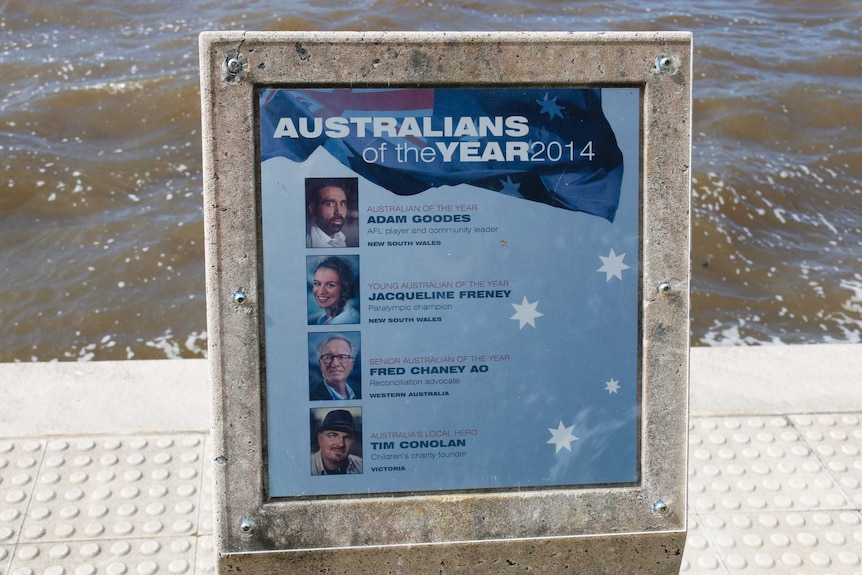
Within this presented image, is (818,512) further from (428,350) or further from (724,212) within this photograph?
(724,212)

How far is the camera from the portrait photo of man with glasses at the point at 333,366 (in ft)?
7.39

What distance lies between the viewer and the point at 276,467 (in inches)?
90.0

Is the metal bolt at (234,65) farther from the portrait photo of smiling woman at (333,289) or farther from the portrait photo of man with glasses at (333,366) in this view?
the portrait photo of man with glasses at (333,366)

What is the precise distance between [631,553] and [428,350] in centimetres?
72

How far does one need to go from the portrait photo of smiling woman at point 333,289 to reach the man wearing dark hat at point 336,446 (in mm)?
223

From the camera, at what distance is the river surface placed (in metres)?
5.62

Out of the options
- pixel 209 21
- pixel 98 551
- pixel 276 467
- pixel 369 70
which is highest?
pixel 209 21

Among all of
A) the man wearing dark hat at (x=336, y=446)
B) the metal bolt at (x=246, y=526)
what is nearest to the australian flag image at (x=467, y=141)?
the man wearing dark hat at (x=336, y=446)

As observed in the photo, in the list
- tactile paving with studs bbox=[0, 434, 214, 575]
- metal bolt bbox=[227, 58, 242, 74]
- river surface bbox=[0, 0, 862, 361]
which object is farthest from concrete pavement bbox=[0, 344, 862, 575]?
river surface bbox=[0, 0, 862, 361]

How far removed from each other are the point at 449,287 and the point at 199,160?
17.8ft

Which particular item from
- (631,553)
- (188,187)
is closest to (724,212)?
(188,187)

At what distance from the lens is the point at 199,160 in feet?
23.9

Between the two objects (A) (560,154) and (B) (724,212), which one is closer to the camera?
(A) (560,154)

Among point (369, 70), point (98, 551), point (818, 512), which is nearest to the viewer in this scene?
point (369, 70)
